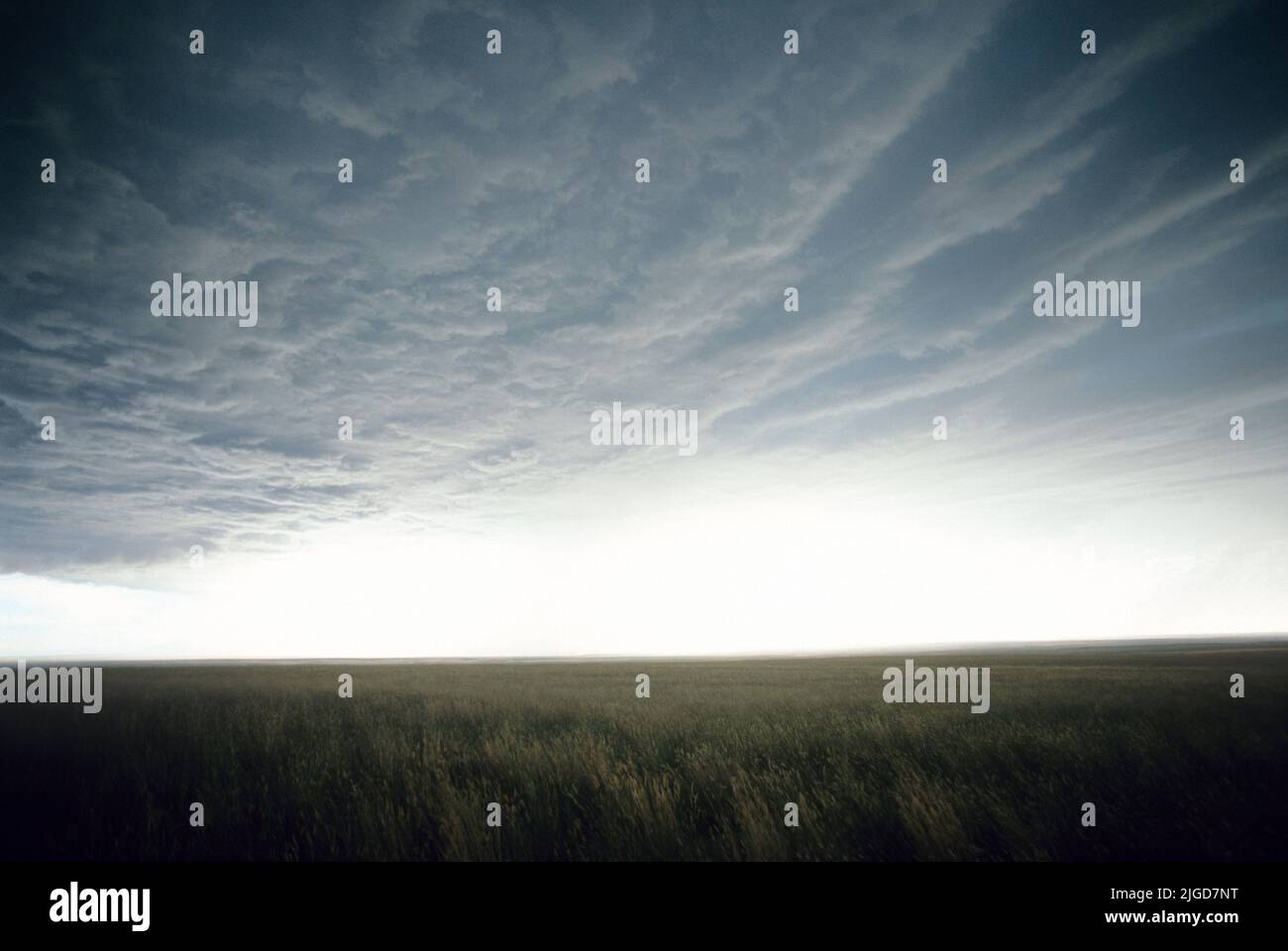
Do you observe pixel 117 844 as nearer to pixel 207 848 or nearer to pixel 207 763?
pixel 207 848

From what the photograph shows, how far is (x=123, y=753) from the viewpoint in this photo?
9.76 metres

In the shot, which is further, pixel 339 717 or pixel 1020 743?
pixel 339 717

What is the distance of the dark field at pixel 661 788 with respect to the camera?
6.04m

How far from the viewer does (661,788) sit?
7.36 m

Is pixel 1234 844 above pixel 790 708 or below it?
above

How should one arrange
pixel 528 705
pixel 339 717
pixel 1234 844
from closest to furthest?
pixel 1234 844 → pixel 339 717 → pixel 528 705

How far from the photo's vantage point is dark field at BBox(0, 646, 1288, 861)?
604 cm
